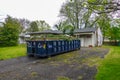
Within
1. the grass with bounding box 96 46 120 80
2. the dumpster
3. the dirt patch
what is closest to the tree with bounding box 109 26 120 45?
the dumpster

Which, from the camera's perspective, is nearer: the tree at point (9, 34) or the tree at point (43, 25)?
the tree at point (9, 34)

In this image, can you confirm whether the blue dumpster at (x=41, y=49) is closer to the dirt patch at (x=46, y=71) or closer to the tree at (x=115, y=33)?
the dirt patch at (x=46, y=71)

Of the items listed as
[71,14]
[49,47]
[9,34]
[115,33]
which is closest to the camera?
[49,47]

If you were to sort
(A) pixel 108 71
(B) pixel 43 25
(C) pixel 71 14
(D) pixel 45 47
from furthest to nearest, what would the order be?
(B) pixel 43 25 < (C) pixel 71 14 < (D) pixel 45 47 < (A) pixel 108 71

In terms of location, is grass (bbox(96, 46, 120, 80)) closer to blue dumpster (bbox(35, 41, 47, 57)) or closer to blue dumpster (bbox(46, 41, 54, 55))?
blue dumpster (bbox(46, 41, 54, 55))

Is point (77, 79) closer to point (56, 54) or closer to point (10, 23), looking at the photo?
point (56, 54)

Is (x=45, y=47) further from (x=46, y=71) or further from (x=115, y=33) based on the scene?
(x=115, y=33)

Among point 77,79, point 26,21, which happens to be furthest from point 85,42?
point 26,21

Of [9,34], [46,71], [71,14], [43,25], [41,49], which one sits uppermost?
[71,14]

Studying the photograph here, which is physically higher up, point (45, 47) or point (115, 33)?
point (115, 33)

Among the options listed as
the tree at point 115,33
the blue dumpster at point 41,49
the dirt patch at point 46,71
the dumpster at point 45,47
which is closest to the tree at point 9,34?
the dumpster at point 45,47

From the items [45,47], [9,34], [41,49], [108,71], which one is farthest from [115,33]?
[108,71]

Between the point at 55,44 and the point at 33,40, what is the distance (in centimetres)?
187

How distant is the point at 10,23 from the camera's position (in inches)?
1053
